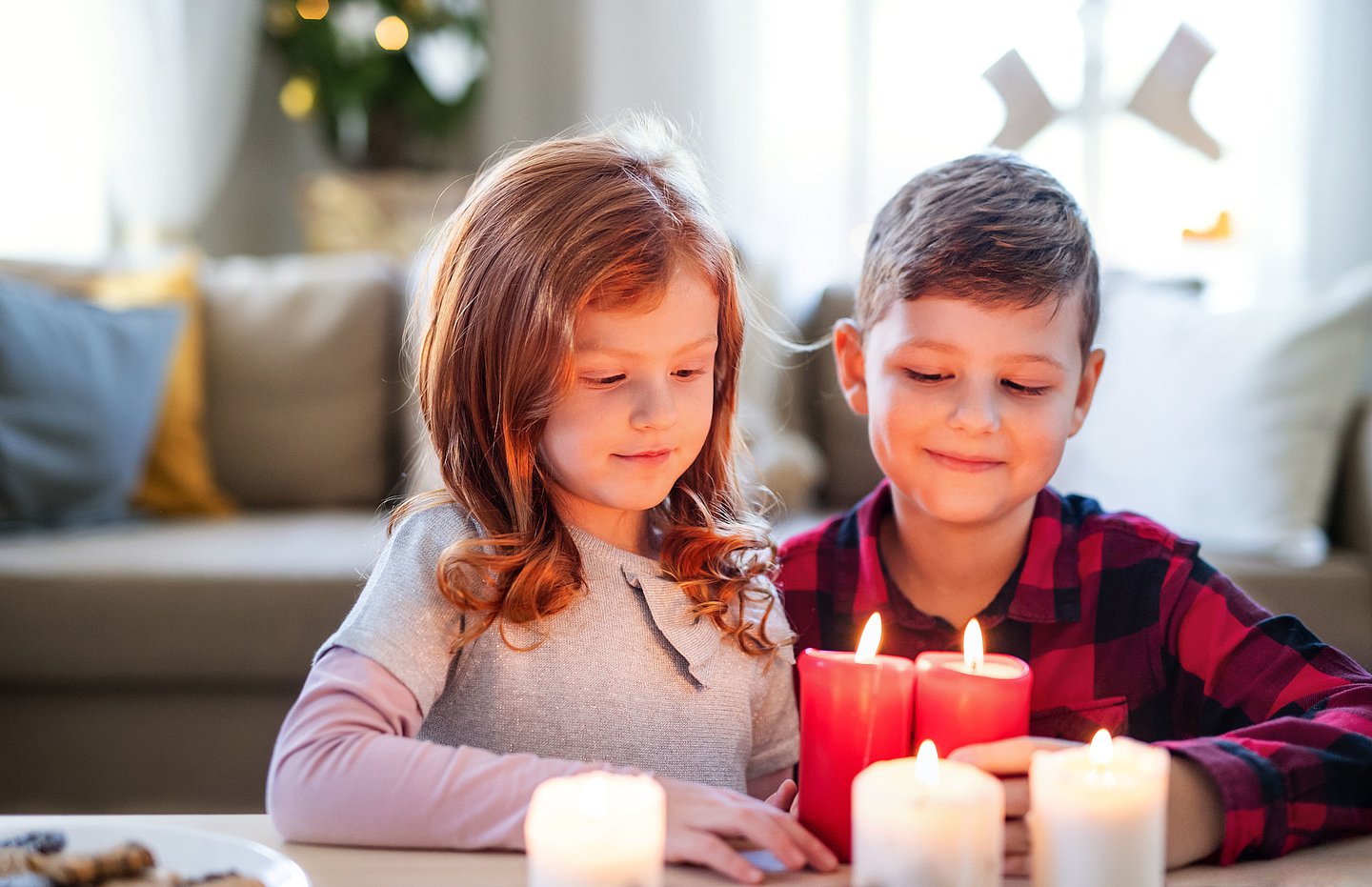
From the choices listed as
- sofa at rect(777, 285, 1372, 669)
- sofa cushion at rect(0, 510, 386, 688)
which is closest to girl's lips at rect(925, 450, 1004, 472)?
sofa at rect(777, 285, 1372, 669)

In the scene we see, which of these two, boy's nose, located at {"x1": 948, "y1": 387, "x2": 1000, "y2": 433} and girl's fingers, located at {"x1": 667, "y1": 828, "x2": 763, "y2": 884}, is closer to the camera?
girl's fingers, located at {"x1": 667, "y1": 828, "x2": 763, "y2": 884}

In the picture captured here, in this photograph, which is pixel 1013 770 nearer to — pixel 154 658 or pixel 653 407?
pixel 653 407

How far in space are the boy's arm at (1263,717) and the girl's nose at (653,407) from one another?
40 centimetres

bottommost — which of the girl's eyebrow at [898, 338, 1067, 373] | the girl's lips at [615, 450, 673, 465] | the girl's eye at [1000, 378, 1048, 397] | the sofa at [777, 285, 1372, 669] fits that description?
the sofa at [777, 285, 1372, 669]

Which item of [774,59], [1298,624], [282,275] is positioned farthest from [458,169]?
[1298,624]

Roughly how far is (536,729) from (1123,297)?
2.01 metres

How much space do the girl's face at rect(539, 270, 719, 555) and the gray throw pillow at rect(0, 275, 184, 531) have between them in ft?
5.65

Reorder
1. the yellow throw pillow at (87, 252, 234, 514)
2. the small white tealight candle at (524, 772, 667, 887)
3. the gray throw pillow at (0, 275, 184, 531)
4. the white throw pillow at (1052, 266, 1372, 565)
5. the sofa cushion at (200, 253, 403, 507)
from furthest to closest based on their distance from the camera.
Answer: the sofa cushion at (200, 253, 403, 507)
the yellow throw pillow at (87, 252, 234, 514)
the gray throw pillow at (0, 275, 184, 531)
the white throw pillow at (1052, 266, 1372, 565)
the small white tealight candle at (524, 772, 667, 887)

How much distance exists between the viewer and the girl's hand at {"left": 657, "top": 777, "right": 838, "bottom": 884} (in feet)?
2.19

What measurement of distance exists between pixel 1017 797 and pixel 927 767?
148 millimetres

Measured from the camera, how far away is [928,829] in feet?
1.77

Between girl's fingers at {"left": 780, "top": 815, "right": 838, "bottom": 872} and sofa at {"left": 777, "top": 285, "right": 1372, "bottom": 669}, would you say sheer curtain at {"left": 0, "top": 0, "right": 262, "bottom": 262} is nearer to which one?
sofa at {"left": 777, "top": 285, "right": 1372, "bottom": 669}

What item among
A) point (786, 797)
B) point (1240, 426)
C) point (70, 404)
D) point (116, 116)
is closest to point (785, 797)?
point (786, 797)

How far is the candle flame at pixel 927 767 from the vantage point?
1.83 ft
